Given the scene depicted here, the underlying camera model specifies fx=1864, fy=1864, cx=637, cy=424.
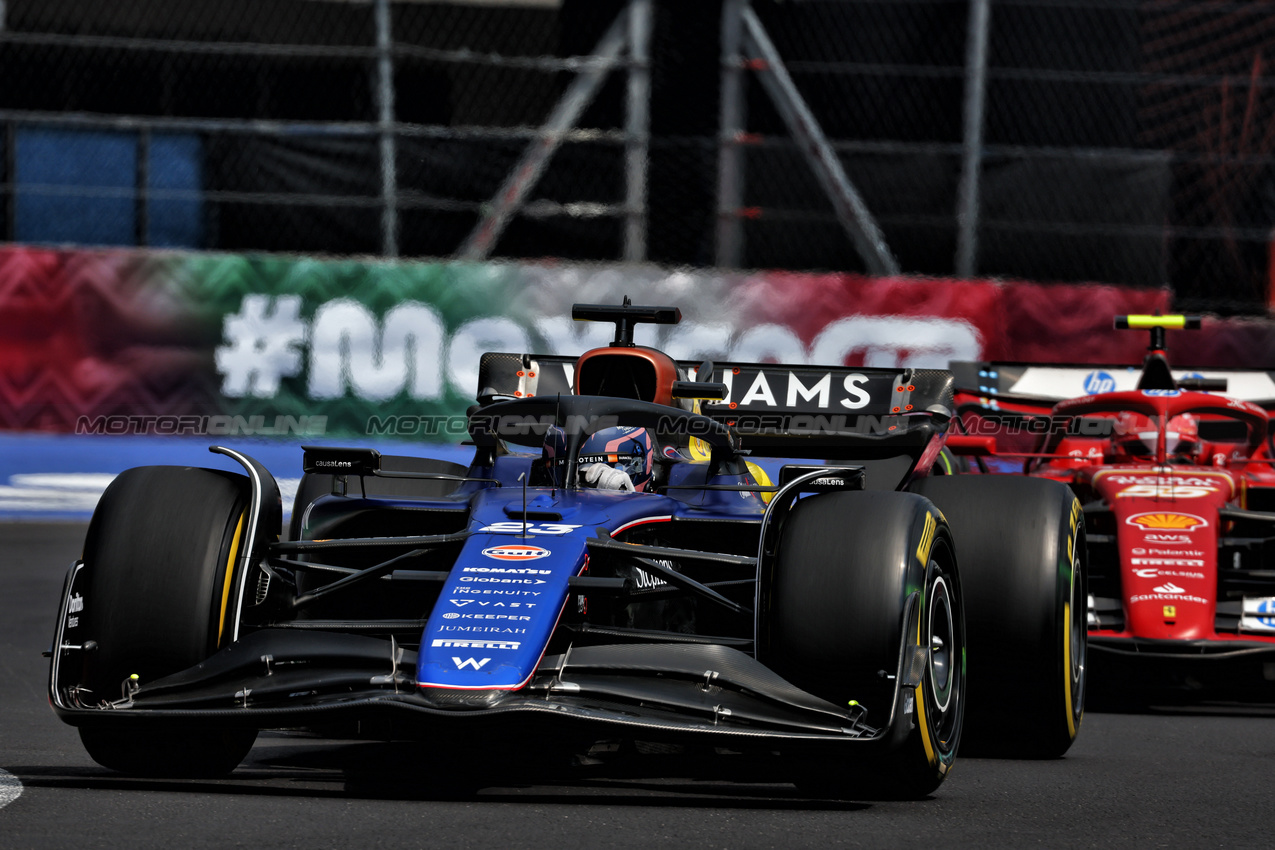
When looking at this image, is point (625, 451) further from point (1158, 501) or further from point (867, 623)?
point (1158, 501)

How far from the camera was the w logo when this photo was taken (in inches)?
182

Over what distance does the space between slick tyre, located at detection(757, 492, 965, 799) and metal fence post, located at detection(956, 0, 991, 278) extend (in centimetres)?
823

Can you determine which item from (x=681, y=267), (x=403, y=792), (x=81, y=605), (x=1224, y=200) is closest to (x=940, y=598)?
(x=403, y=792)

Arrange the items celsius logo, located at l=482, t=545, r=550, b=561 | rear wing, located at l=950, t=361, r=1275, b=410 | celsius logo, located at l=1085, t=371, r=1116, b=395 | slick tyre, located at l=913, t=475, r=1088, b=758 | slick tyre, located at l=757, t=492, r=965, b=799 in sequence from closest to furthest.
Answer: slick tyre, located at l=757, t=492, r=965, b=799
celsius logo, located at l=482, t=545, r=550, b=561
slick tyre, located at l=913, t=475, r=1088, b=758
rear wing, located at l=950, t=361, r=1275, b=410
celsius logo, located at l=1085, t=371, r=1116, b=395

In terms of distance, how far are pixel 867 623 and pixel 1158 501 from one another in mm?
3865

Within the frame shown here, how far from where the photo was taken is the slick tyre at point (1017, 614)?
6070 mm

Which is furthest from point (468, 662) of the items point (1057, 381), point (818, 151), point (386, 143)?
point (818, 151)

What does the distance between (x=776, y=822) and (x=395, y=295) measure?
8.84m

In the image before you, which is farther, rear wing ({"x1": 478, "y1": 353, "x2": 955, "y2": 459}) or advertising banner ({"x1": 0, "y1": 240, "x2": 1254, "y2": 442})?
advertising banner ({"x1": 0, "y1": 240, "x2": 1254, "y2": 442})

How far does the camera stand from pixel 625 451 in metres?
6.30

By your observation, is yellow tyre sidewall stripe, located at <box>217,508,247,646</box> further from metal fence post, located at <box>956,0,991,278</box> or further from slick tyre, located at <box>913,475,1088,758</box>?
metal fence post, located at <box>956,0,991,278</box>

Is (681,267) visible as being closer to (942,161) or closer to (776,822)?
(942,161)

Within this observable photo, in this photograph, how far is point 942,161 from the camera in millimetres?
13289

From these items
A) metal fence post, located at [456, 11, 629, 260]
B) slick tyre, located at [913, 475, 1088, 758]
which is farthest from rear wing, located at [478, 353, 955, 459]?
metal fence post, located at [456, 11, 629, 260]
